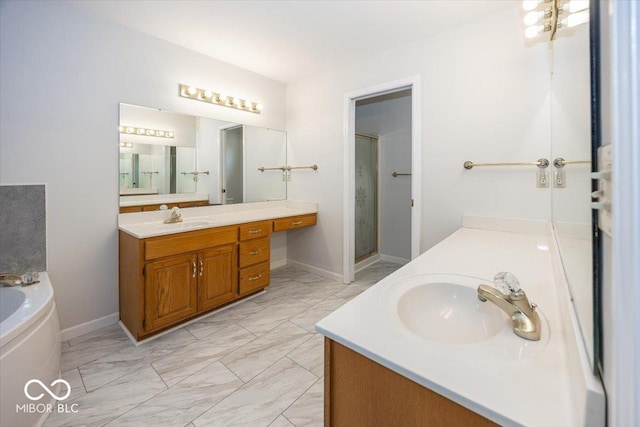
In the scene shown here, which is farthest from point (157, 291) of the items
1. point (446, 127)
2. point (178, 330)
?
point (446, 127)

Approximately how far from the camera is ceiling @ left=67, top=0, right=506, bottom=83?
204 centimetres

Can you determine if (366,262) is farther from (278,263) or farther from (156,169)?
(156,169)

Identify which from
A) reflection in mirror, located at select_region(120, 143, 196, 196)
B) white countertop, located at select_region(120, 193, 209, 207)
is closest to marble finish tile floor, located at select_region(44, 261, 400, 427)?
white countertop, located at select_region(120, 193, 209, 207)

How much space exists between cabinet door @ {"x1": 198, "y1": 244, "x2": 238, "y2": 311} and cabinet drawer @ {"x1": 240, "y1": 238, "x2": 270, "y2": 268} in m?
0.09

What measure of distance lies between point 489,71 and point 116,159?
3062mm

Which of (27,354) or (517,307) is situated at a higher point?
(517,307)

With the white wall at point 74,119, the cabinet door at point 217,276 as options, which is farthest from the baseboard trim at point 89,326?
the cabinet door at point 217,276

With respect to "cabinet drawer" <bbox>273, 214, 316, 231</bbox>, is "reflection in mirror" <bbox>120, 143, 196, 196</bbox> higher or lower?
higher

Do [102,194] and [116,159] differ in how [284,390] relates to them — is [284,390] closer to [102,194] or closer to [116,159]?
[102,194]

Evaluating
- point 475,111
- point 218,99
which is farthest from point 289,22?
point 475,111

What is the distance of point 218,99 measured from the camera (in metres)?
2.97

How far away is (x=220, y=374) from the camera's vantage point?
1.69 meters

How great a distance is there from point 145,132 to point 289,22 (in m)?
1.55

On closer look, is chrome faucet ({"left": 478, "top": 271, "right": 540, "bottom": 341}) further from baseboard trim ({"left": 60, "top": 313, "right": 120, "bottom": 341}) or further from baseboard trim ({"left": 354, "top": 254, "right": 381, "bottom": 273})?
baseboard trim ({"left": 354, "top": 254, "right": 381, "bottom": 273})
